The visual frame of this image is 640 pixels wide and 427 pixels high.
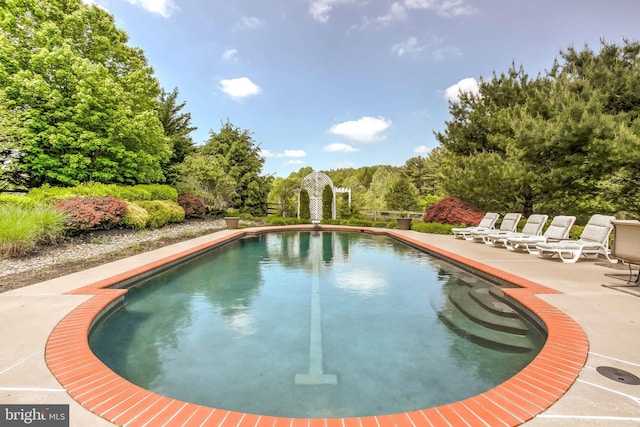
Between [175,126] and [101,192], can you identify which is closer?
[101,192]

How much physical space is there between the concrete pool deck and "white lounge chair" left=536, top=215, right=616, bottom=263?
1.73 ft

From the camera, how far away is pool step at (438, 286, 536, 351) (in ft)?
11.9

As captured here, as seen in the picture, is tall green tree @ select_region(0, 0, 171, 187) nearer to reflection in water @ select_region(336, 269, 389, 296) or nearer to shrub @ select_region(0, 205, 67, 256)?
shrub @ select_region(0, 205, 67, 256)

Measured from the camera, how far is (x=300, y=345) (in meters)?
3.71

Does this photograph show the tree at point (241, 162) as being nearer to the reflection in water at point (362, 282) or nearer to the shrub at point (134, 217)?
the shrub at point (134, 217)

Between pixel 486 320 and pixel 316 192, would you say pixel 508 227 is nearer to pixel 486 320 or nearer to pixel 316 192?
pixel 486 320

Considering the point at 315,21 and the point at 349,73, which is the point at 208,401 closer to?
the point at 315,21

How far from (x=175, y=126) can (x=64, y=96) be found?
9.07 metres

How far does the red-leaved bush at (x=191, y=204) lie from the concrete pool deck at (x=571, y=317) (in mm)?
11659

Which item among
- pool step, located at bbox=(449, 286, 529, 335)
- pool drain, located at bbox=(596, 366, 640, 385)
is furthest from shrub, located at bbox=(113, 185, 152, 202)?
pool drain, located at bbox=(596, 366, 640, 385)

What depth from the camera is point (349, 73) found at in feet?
64.5

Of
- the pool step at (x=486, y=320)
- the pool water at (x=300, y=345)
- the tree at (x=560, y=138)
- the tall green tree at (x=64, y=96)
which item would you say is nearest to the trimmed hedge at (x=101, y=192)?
the tall green tree at (x=64, y=96)

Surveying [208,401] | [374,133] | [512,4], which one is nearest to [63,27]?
[208,401]

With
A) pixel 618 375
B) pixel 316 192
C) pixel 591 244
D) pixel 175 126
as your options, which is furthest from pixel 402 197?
pixel 618 375
